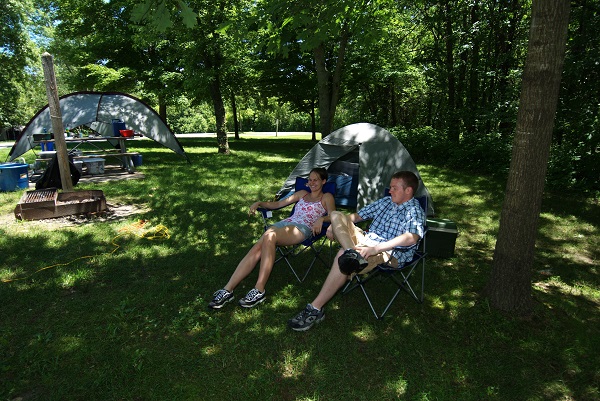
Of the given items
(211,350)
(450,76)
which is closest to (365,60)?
(450,76)

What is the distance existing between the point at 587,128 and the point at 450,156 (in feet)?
13.8

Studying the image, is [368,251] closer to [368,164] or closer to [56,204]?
[368,164]

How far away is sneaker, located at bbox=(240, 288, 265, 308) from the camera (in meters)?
3.21

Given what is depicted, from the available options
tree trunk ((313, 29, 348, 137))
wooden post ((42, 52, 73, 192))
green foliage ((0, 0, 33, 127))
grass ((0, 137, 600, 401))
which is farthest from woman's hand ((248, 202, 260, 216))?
green foliage ((0, 0, 33, 127))

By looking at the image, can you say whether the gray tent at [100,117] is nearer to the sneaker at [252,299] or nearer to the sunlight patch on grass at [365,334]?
the sneaker at [252,299]

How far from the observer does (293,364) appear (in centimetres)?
254

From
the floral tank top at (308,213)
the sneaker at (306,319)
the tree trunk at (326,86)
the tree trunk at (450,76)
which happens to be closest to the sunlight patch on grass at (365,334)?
the sneaker at (306,319)

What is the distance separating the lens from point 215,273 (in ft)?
12.8

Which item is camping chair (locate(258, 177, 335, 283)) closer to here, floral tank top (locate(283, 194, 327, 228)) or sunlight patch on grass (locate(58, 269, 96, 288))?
floral tank top (locate(283, 194, 327, 228))

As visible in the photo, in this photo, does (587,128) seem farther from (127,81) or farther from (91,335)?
(127,81)

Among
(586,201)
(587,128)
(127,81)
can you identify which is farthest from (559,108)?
(127,81)

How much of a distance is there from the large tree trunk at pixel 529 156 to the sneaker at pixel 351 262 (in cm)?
121

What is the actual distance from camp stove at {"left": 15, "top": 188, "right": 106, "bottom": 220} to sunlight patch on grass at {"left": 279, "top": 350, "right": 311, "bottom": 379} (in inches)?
179

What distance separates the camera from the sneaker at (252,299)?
3209mm
